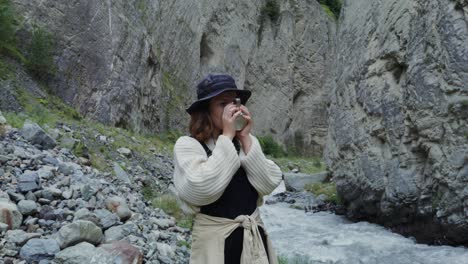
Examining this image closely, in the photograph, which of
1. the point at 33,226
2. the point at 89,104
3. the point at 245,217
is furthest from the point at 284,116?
the point at 245,217

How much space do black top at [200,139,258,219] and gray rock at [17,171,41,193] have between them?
362cm

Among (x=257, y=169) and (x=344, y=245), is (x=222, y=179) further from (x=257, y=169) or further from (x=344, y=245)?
(x=344, y=245)

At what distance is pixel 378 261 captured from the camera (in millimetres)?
6617

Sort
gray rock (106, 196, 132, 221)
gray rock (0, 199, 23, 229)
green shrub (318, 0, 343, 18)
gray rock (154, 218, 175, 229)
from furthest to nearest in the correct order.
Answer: green shrub (318, 0, 343, 18) → gray rock (154, 218, 175, 229) → gray rock (106, 196, 132, 221) → gray rock (0, 199, 23, 229)

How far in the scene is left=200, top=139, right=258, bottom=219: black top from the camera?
1.84 metres

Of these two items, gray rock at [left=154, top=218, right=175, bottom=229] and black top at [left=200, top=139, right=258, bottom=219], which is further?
gray rock at [left=154, top=218, right=175, bottom=229]

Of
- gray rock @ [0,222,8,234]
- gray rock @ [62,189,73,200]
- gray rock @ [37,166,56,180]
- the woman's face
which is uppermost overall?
the woman's face

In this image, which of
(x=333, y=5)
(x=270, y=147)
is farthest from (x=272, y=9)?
(x=270, y=147)

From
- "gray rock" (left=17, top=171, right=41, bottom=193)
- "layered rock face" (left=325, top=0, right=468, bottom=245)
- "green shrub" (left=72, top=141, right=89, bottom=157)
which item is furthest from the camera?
"green shrub" (left=72, top=141, right=89, bottom=157)

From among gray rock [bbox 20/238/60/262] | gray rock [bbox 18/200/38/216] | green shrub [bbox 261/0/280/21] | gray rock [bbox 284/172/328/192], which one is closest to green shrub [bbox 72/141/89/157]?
gray rock [bbox 18/200/38/216]

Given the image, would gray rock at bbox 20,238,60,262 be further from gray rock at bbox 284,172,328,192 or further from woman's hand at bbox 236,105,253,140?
gray rock at bbox 284,172,328,192

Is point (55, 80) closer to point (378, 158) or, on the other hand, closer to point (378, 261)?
point (378, 158)

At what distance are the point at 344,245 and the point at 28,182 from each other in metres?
5.30

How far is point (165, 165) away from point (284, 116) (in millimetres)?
21234
